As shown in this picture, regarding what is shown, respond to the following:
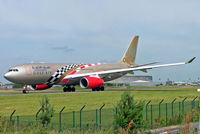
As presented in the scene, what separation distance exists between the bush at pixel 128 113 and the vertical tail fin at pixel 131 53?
165 ft

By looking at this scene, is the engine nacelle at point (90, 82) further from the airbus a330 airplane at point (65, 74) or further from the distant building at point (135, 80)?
the distant building at point (135, 80)

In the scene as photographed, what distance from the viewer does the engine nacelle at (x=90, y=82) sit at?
183 feet

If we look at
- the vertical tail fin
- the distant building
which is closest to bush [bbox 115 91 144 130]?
the vertical tail fin

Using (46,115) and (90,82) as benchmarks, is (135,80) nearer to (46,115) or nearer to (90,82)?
(90,82)

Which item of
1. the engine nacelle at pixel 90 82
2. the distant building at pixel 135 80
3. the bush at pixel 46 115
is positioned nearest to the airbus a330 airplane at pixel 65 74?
the engine nacelle at pixel 90 82

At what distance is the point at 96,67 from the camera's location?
62.3 metres

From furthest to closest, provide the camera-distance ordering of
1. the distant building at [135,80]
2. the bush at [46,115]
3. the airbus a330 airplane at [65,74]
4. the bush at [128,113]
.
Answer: the distant building at [135,80], the airbus a330 airplane at [65,74], the bush at [46,115], the bush at [128,113]

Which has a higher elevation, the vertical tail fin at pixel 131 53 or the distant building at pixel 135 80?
the vertical tail fin at pixel 131 53

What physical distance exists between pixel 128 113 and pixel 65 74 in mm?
38191

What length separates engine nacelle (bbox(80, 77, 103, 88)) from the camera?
55.8 metres

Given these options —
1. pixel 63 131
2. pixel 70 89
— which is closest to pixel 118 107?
pixel 63 131

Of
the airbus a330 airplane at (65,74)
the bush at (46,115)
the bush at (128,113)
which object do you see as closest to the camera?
the bush at (128,113)

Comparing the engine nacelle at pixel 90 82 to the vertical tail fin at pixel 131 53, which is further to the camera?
the vertical tail fin at pixel 131 53

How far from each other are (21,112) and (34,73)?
19.4m
